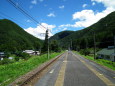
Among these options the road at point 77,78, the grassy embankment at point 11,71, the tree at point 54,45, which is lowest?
the road at point 77,78

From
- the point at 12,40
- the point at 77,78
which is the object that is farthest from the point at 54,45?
the point at 77,78

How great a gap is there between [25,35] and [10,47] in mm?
40776

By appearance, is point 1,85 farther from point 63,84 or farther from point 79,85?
point 79,85

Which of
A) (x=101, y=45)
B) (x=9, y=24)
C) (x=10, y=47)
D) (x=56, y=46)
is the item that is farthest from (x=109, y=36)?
(x=9, y=24)

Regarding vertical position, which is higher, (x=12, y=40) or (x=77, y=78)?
(x=12, y=40)

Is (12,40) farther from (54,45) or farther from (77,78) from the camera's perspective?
(77,78)

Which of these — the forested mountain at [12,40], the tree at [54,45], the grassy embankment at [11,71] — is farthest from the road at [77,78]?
the forested mountain at [12,40]

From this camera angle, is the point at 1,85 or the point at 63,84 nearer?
the point at 1,85

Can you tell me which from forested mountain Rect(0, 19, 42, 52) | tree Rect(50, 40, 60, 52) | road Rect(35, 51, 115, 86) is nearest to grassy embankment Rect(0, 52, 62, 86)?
road Rect(35, 51, 115, 86)

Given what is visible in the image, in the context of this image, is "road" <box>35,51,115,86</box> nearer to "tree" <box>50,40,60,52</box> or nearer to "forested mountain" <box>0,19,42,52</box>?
"tree" <box>50,40,60,52</box>

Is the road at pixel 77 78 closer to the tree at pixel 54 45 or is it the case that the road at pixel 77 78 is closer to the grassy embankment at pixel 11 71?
the grassy embankment at pixel 11 71

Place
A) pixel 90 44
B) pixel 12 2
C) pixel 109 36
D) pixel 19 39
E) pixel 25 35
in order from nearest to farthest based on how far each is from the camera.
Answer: pixel 12 2
pixel 109 36
pixel 90 44
pixel 19 39
pixel 25 35

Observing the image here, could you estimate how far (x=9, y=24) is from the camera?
18700 cm

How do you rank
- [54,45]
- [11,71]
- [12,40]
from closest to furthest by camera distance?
[11,71], [54,45], [12,40]
